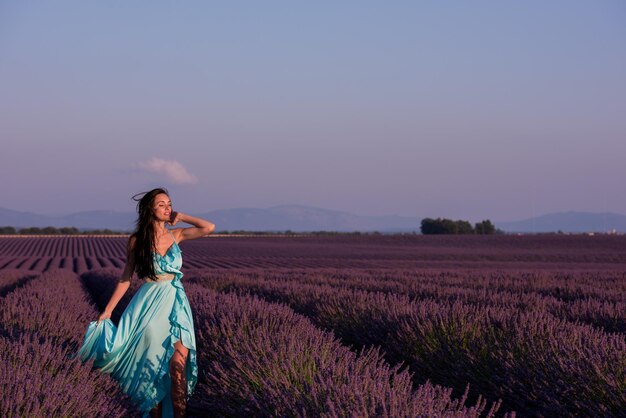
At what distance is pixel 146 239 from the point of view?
4.67m

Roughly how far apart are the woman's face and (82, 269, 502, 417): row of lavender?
36.8 inches

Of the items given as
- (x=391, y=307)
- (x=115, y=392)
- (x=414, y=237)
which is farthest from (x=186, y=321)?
(x=414, y=237)

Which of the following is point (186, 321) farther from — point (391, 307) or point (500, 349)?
point (391, 307)

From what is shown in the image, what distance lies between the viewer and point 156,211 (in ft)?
15.3

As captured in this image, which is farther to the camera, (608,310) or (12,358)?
(608,310)

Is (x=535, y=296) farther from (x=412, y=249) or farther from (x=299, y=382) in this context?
(x=412, y=249)

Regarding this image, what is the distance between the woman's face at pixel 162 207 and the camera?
4660mm

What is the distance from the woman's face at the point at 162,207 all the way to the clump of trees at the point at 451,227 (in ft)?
277

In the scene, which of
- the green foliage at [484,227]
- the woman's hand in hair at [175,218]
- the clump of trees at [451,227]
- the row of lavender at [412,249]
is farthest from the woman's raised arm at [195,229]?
the green foliage at [484,227]

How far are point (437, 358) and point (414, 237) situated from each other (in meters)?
60.5

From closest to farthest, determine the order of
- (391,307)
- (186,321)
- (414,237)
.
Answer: (186,321) → (391,307) → (414,237)

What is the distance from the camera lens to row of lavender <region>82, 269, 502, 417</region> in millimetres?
3113

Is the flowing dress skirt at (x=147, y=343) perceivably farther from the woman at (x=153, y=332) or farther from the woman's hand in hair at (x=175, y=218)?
the woman's hand in hair at (x=175, y=218)

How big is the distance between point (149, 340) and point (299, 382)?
1.12 meters
